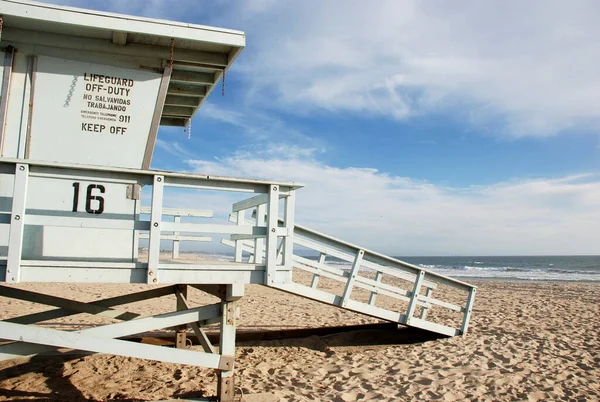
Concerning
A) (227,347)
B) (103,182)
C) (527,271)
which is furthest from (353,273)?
(527,271)

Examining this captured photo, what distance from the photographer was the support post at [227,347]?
4602 mm

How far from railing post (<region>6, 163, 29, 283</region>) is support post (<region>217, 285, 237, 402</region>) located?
189cm

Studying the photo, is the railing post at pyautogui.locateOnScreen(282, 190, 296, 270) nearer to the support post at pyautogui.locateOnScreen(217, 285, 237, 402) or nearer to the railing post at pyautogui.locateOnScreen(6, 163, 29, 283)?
the support post at pyautogui.locateOnScreen(217, 285, 237, 402)

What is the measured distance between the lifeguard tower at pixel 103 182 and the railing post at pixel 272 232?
1 centimetres

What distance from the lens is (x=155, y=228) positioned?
13.7 feet

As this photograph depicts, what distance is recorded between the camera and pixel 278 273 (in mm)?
4648

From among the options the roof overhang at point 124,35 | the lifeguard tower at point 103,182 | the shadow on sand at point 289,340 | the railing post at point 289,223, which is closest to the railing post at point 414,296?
the shadow on sand at point 289,340

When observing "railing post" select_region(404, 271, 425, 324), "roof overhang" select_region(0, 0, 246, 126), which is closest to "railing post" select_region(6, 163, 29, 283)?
"roof overhang" select_region(0, 0, 246, 126)

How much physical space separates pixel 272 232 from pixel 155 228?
3.50 ft

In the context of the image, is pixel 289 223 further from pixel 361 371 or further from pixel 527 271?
pixel 527 271

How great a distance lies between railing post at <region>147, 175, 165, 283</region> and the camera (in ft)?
13.6

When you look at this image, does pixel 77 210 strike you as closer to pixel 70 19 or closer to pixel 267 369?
pixel 70 19

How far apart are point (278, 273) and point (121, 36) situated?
3.13m

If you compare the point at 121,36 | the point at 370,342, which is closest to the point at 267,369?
the point at 370,342
